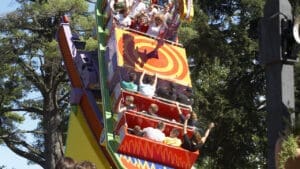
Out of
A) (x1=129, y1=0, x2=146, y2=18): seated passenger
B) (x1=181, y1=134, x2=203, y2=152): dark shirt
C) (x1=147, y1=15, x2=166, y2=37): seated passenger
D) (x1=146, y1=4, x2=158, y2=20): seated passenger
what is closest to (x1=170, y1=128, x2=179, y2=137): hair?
(x1=181, y1=134, x2=203, y2=152): dark shirt

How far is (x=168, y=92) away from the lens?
41.1 ft

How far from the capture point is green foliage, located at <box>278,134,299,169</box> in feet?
10.4

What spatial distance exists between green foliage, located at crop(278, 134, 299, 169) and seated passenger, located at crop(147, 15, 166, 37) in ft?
32.9

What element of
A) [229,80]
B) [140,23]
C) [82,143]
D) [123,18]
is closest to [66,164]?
[82,143]

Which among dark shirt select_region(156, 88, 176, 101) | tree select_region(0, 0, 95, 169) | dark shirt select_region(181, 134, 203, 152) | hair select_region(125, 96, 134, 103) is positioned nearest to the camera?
dark shirt select_region(181, 134, 203, 152)

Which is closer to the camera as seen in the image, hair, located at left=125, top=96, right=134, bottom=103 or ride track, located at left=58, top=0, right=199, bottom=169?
ride track, located at left=58, top=0, right=199, bottom=169

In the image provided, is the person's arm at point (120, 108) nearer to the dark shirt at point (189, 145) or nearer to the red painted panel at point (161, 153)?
the red painted panel at point (161, 153)

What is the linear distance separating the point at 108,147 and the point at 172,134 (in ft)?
3.99

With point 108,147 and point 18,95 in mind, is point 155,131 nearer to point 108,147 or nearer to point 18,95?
point 108,147

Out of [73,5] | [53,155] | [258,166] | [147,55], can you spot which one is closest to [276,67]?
[147,55]

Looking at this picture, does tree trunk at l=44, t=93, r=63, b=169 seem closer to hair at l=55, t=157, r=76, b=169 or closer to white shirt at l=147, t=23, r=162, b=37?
white shirt at l=147, t=23, r=162, b=37

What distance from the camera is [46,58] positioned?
67.3 ft

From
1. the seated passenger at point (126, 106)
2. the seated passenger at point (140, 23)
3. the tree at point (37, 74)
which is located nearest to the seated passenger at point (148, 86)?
the seated passenger at point (126, 106)

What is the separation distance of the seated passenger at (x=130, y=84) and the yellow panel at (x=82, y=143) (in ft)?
4.86
